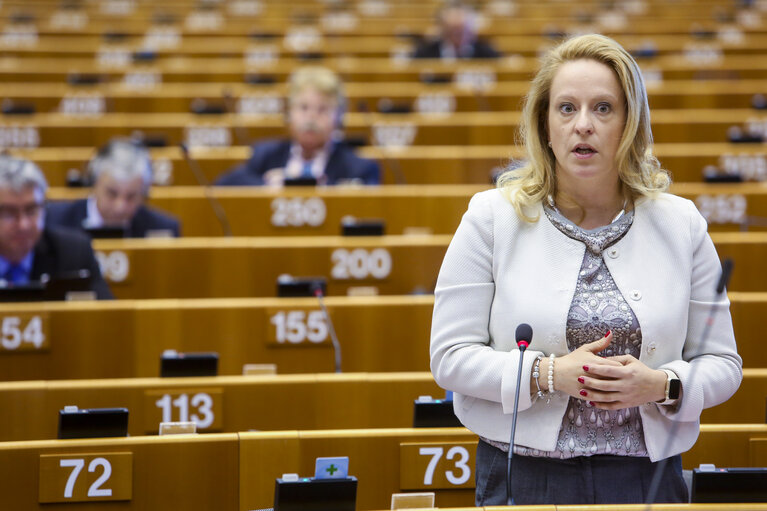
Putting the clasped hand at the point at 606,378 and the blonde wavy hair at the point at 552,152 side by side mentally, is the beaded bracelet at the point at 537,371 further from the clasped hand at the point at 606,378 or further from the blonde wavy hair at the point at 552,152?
the blonde wavy hair at the point at 552,152

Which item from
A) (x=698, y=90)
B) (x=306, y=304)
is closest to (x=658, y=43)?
(x=698, y=90)

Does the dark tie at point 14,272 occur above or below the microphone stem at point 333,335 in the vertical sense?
above

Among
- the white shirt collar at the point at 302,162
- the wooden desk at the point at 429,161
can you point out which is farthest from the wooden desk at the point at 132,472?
the wooden desk at the point at 429,161

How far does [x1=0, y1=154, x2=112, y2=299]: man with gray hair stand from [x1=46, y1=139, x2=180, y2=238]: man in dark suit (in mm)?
484

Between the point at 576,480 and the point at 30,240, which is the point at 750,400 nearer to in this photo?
the point at 576,480

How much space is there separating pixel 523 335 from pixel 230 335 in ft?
5.16

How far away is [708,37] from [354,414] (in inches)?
211

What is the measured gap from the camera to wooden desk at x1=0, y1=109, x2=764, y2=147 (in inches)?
204

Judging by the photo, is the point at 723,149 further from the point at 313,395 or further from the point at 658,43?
the point at 313,395

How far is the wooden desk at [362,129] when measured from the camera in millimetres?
5180

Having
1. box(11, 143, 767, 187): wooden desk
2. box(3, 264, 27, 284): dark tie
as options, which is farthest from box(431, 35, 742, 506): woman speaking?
box(11, 143, 767, 187): wooden desk

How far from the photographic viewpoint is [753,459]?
1.99m

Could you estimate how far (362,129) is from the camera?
5.35m

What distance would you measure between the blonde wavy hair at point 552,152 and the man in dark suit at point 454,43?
16.0 ft
